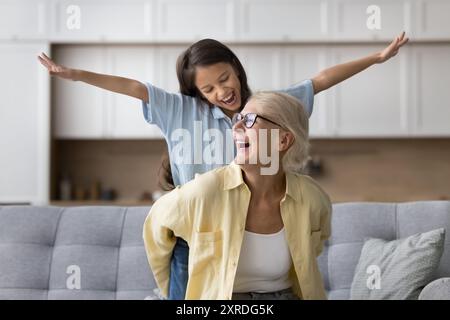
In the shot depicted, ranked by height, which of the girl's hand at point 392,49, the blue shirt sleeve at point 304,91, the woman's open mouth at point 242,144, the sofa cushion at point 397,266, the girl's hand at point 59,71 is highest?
the girl's hand at point 392,49

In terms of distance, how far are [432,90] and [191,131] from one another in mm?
2345

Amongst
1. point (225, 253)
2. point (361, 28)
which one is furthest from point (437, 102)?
point (225, 253)

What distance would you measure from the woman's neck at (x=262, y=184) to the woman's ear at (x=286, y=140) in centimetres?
4

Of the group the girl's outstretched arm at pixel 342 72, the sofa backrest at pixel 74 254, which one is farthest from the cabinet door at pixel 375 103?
the girl's outstretched arm at pixel 342 72

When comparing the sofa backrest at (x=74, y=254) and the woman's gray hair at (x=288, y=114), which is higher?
the woman's gray hair at (x=288, y=114)

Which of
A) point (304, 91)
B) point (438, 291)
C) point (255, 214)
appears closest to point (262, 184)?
point (255, 214)

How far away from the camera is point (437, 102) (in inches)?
117

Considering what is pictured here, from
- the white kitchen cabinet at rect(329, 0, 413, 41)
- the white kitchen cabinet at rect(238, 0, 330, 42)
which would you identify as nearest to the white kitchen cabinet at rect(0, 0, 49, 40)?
the white kitchen cabinet at rect(238, 0, 330, 42)

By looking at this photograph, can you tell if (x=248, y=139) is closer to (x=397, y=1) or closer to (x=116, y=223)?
(x=116, y=223)

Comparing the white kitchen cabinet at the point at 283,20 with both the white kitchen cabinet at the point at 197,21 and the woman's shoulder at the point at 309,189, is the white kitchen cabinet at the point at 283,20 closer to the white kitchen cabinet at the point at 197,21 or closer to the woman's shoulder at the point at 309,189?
the white kitchen cabinet at the point at 197,21

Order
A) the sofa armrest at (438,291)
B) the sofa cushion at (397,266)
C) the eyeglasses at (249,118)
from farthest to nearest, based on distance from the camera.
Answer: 1. the sofa cushion at (397,266)
2. the sofa armrest at (438,291)
3. the eyeglasses at (249,118)

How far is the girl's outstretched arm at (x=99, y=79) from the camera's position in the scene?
745 mm

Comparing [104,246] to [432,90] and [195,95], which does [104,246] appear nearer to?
[195,95]
